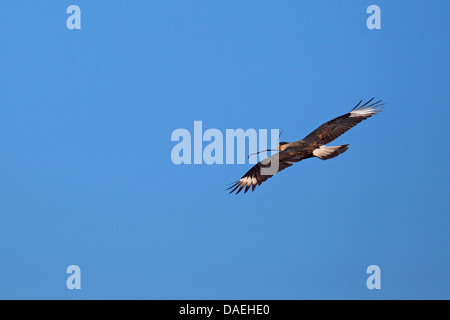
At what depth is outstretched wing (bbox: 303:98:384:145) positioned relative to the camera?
43.4 ft

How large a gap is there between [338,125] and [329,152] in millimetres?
1090

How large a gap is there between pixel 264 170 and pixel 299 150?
1.05 meters

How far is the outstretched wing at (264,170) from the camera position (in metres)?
13.2

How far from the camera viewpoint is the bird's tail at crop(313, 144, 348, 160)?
1255 centimetres

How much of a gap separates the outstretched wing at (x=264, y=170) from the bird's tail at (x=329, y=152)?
67 centimetres

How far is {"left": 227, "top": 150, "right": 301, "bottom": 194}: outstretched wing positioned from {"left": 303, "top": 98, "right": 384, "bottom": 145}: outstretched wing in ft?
2.35

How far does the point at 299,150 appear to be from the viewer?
521 inches

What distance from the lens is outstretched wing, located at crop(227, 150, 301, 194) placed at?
13.2 metres
